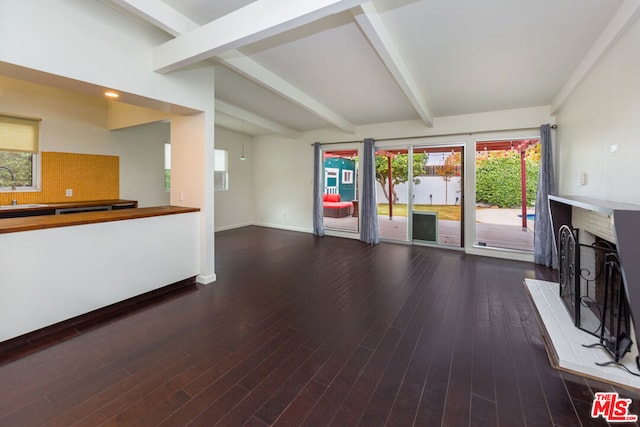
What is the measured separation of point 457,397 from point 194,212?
10.8 feet

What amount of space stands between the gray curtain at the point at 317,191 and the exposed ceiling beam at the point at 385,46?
326 cm

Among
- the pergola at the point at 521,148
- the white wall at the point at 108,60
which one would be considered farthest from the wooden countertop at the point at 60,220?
the pergola at the point at 521,148

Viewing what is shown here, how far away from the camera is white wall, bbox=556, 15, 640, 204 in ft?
6.79

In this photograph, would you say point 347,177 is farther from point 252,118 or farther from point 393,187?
point 252,118

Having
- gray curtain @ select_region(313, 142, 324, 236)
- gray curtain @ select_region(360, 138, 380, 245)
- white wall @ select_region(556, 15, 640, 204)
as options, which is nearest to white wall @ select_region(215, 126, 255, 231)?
gray curtain @ select_region(313, 142, 324, 236)

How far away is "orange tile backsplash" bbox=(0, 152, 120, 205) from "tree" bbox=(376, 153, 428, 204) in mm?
5442

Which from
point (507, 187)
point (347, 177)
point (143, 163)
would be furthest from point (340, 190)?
point (143, 163)

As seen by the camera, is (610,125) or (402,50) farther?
(402,50)

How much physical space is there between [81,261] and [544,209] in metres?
6.24

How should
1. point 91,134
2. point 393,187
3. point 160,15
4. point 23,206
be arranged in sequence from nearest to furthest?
point 160,15 → point 23,206 → point 91,134 → point 393,187

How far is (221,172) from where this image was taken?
738cm

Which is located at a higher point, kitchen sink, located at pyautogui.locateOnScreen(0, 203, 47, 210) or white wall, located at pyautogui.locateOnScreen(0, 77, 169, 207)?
white wall, located at pyautogui.locateOnScreen(0, 77, 169, 207)

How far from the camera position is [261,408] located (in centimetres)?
157

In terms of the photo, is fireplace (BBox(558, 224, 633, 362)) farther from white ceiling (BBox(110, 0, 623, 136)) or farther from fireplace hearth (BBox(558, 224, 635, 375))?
white ceiling (BBox(110, 0, 623, 136))
